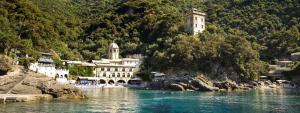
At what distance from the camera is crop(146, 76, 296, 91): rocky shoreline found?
8378cm

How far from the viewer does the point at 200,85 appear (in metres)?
83.9

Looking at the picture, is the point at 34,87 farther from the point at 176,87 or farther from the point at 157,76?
the point at 157,76

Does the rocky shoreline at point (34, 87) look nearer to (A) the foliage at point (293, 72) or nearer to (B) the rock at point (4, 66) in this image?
(B) the rock at point (4, 66)

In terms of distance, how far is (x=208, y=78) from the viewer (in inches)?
3605

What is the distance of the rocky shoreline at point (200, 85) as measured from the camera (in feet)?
275

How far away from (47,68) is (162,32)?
37.1 m

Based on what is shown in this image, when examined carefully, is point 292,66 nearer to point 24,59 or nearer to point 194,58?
point 194,58

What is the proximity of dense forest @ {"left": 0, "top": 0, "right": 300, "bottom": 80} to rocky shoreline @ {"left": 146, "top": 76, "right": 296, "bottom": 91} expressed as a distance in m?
3.89

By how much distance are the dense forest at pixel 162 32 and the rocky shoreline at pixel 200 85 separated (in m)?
3.89

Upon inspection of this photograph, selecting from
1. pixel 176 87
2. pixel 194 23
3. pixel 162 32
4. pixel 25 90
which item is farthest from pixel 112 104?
pixel 162 32

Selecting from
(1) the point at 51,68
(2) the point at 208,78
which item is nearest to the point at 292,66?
(2) the point at 208,78

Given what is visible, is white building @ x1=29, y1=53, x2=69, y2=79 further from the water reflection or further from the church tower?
the water reflection

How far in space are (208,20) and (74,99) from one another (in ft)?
299

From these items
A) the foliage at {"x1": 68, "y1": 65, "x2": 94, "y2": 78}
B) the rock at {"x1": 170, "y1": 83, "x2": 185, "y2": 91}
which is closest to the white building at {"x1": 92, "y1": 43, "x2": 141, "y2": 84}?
the foliage at {"x1": 68, "y1": 65, "x2": 94, "y2": 78}
